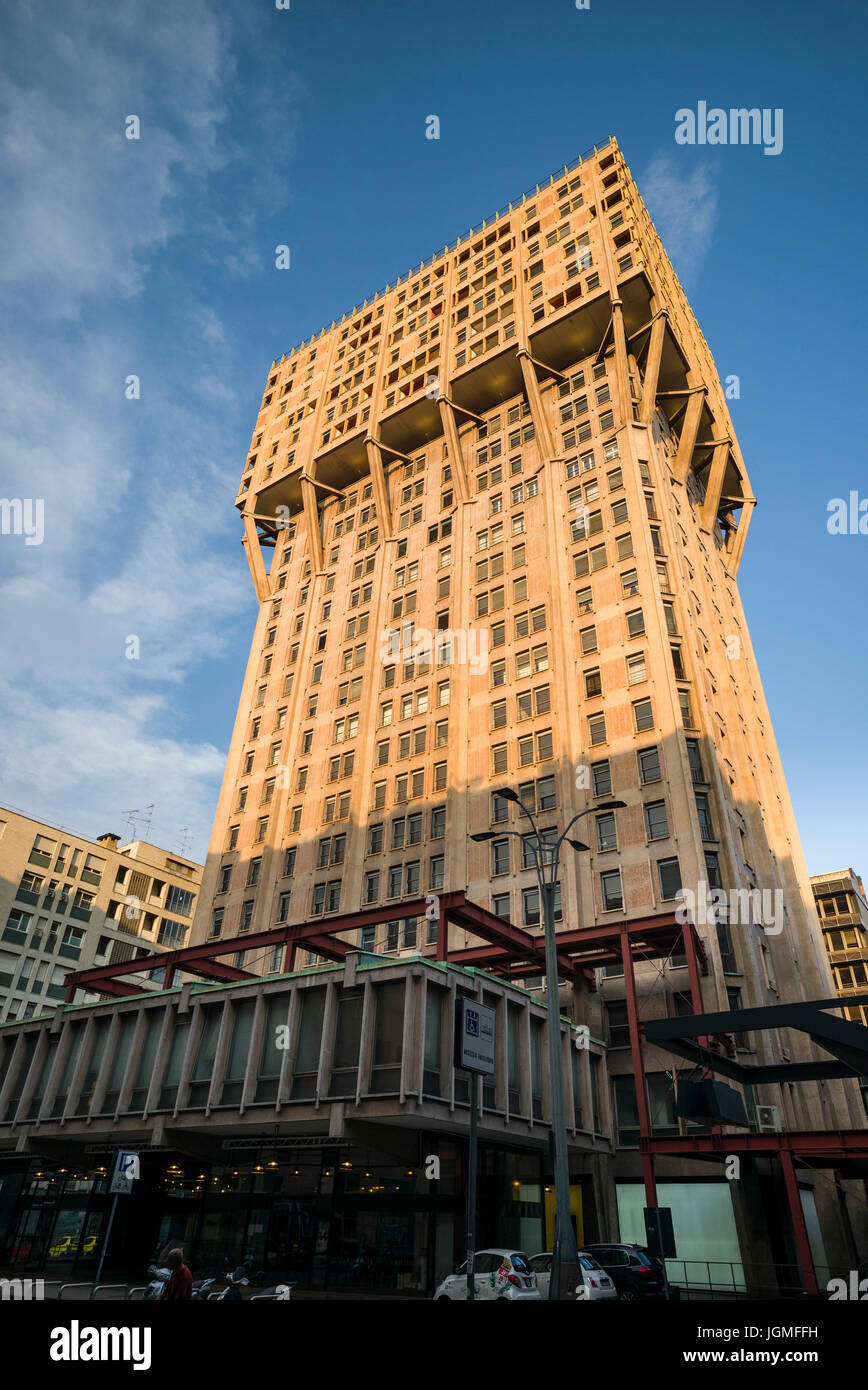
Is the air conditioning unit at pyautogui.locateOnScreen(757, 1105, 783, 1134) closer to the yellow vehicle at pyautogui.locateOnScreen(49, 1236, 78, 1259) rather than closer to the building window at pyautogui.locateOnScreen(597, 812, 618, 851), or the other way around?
the building window at pyautogui.locateOnScreen(597, 812, 618, 851)

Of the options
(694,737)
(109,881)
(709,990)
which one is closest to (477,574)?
(694,737)

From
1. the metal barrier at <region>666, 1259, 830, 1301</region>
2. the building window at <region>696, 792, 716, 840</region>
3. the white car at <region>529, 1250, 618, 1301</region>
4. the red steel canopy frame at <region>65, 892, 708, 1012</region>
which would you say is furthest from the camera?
the building window at <region>696, 792, 716, 840</region>

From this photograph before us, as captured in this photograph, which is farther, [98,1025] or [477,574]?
[477,574]

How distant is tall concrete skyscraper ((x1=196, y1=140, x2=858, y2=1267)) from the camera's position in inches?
1705

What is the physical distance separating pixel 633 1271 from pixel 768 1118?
1526cm

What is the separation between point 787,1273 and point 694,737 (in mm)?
23940

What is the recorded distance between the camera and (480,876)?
47656 mm

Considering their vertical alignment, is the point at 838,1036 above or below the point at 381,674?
below

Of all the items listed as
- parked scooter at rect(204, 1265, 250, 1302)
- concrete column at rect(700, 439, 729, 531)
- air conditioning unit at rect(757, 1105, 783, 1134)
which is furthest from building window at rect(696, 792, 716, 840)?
concrete column at rect(700, 439, 729, 531)

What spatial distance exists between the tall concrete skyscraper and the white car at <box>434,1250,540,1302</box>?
13.5 m

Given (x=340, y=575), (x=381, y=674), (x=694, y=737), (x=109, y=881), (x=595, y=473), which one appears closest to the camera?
(x=694, y=737)

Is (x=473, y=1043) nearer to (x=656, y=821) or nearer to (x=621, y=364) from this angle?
(x=656, y=821)
